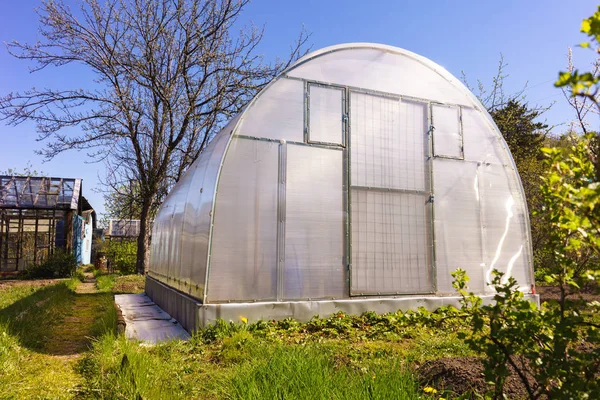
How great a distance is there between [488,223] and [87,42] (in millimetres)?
13756

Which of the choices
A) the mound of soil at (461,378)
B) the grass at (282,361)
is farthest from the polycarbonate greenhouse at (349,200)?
the mound of soil at (461,378)

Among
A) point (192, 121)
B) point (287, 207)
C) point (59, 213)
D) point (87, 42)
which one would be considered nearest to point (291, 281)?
point (287, 207)

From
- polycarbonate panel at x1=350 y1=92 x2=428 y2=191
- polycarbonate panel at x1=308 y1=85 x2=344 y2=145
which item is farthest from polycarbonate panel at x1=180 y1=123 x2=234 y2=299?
polycarbonate panel at x1=350 y1=92 x2=428 y2=191

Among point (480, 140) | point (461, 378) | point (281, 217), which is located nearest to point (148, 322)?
point (281, 217)

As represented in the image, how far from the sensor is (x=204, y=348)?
461 cm

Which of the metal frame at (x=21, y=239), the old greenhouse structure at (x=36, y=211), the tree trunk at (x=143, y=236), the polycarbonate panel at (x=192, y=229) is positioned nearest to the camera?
the polycarbonate panel at (x=192, y=229)

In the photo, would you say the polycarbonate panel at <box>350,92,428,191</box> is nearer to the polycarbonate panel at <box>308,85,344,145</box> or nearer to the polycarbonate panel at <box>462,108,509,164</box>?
the polycarbonate panel at <box>308,85,344,145</box>

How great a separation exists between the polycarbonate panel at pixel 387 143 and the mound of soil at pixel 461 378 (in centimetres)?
344

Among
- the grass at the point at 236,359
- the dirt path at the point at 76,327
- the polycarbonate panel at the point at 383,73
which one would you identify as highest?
the polycarbonate panel at the point at 383,73

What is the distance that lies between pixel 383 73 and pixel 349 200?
231cm

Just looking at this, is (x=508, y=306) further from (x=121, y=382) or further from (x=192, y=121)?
(x=192, y=121)

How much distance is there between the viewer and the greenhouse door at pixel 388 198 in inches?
242

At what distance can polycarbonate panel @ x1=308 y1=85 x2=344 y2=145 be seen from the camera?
6215mm

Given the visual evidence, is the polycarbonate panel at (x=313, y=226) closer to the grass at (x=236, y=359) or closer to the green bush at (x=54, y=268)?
the grass at (x=236, y=359)
